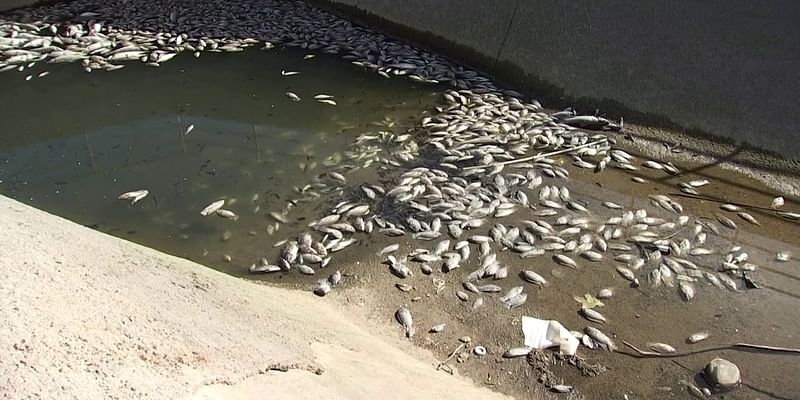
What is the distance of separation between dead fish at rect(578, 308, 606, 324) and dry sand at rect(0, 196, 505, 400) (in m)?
1.24

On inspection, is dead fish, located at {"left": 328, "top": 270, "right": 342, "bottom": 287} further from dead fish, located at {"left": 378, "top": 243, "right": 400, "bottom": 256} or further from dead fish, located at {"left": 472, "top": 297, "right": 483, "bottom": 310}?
dead fish, located at {"left": 472, "top": 297, "right": 483, "bottom": 310}

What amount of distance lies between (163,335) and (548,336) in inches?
116

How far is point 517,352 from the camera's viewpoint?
462 centimetres

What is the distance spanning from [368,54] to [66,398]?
8.11 meters

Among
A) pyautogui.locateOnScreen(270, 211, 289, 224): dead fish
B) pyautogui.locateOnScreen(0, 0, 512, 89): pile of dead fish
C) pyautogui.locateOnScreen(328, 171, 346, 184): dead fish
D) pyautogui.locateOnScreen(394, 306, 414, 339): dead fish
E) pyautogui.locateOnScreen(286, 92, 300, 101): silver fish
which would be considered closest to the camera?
pyautogui.locateOnScreen(394, 306, 414, 339): dead fish

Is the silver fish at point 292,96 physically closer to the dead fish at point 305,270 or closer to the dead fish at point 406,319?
the dead fish at point 305,270

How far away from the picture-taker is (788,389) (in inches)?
175

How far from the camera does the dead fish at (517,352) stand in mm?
4617

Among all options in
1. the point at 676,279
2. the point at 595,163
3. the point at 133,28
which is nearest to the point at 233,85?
the point at 133,28

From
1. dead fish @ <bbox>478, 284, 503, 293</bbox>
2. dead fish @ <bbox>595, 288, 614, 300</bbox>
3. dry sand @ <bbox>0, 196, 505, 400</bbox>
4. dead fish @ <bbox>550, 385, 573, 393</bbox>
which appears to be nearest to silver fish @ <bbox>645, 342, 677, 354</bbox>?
dead fish @ <bbox>595, 288, 614, 300</bbox>

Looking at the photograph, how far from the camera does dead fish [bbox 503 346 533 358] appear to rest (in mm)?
4617

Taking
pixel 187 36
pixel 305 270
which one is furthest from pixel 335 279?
pixel 187 36

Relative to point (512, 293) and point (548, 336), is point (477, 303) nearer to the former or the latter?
point (512, 293)

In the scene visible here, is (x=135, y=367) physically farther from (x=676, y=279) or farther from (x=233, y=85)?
(x=233, y=85)
